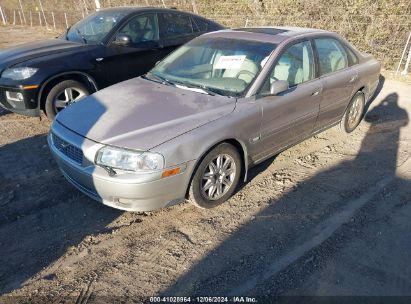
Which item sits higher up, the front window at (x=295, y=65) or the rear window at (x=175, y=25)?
the rear window at (x=175, y=25)

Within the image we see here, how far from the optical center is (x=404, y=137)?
17.7 feet

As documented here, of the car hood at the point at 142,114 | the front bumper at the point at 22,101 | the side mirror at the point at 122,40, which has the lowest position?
the front bumper at the point at 22,101

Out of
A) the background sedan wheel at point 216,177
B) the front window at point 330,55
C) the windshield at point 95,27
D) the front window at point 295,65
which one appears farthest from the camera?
the windshield at point 95,27

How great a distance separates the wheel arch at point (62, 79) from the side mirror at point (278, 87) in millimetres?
3196

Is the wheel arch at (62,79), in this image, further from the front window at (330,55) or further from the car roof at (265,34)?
the front window at (330,55)

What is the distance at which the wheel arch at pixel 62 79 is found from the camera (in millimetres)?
5180

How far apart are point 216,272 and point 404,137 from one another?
408 cm

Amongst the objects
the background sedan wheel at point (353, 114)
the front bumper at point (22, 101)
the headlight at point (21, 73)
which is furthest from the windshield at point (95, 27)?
the background sedan wheel at point (353, 114)

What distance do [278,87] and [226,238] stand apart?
1.61 metres

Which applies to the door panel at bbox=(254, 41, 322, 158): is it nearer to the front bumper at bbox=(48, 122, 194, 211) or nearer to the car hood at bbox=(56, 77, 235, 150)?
the car hood at bbox=(56, 77, 235, 150)

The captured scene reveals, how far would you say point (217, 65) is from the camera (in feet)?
13.4

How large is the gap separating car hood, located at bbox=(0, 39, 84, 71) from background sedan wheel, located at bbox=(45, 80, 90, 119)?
1.82 feet

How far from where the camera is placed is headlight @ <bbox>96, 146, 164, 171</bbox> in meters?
2.97

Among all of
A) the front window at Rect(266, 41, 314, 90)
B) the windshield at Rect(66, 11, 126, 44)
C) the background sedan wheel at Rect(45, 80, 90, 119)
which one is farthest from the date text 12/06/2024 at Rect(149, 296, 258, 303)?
the windshield at Rect(66, 11, 126, 44)
